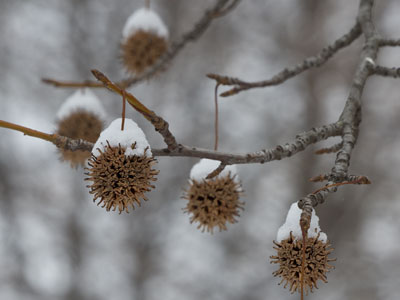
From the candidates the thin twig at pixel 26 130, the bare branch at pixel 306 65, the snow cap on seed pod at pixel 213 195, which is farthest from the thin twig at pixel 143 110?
the bare branch at pixel 306 65

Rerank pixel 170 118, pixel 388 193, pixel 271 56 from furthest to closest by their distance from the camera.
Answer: pixel 170 118
pixel 271 56
pixel 388 193

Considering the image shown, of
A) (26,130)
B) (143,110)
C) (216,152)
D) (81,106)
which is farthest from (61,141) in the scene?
(81,106)

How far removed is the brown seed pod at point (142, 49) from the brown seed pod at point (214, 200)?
0.98 m

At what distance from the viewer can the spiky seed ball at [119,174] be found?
1.06m

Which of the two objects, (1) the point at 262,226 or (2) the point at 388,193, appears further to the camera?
(1) the point at 262,226

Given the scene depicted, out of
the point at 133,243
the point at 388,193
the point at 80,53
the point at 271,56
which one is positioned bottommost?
the point at 133,243

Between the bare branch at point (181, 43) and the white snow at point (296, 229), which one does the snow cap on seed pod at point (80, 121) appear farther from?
the white snow at point (296, 229)

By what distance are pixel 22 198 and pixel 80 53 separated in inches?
112

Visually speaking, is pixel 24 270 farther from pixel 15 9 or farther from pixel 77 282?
pixel 15 9

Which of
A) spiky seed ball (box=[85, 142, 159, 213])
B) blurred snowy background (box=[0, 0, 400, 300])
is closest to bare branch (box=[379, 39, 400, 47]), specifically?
spiky seed ball (box=[85, 142, 159, 213])

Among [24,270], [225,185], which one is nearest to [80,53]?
[24,270]

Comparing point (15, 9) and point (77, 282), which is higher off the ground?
point (15, 9)

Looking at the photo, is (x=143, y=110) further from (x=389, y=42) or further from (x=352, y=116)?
(x=389, y=42)

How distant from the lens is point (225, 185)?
4.86 feet
